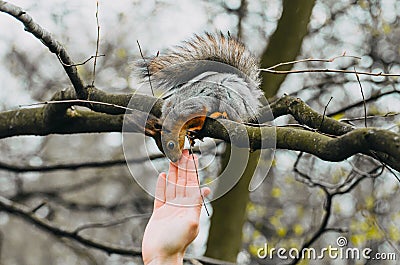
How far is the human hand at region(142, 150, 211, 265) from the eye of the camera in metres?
1.77

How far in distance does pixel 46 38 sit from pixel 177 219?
570mm

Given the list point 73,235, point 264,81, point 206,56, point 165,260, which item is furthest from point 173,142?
point 264,81

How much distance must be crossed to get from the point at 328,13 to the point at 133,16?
1.29 meters

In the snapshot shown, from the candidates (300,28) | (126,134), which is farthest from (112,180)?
(126,134)

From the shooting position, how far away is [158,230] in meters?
1.82

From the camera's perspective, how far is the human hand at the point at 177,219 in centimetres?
177

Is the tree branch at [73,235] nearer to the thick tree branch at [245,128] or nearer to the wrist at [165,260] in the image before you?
the thick tree branch at [245,128]

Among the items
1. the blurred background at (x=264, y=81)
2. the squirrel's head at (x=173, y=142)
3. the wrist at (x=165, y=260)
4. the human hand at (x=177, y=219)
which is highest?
the blurred background at (x=264, y=81)

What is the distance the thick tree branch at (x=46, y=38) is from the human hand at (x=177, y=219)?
1.45ft

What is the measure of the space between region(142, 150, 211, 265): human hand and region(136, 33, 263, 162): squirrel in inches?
2.6

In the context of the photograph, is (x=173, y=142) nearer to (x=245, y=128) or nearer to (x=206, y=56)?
(x=245, y=128)

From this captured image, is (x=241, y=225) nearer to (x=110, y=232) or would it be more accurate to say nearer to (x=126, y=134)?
(x=126, y=134)

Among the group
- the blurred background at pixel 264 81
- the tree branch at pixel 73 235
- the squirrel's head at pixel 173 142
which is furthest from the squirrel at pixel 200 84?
the blurred background at pixel 264 81

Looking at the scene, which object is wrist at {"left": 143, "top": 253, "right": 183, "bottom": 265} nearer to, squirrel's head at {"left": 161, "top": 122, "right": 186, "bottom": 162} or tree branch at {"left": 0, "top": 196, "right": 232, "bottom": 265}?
squirrel's head at {"left": 161, "top": 122, "right": 186, "bottom": 162}
